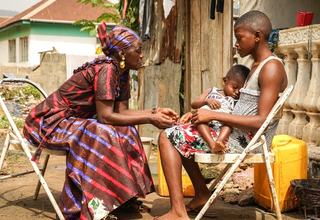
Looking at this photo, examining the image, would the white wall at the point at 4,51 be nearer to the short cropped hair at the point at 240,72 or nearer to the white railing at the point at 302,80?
the white railing at the point at 302,80

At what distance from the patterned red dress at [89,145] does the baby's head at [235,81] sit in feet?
2.92

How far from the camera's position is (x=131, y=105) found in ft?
38.9

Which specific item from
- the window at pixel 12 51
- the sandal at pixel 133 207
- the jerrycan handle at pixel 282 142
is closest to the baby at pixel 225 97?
the jerrycan handle at pixel 282 142

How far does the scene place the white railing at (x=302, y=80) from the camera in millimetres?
4434

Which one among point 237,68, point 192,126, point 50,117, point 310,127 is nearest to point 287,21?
point 310,127

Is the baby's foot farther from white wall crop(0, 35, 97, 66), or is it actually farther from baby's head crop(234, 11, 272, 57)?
white wall crop(0, 35, 97, 66)

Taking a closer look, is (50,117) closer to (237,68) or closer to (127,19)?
(237,68)

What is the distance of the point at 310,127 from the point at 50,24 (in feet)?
60.4

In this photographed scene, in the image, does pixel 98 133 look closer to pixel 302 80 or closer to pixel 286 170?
pixel 286 170

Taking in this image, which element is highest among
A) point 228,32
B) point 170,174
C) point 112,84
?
point 228,32

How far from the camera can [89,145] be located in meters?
3.23

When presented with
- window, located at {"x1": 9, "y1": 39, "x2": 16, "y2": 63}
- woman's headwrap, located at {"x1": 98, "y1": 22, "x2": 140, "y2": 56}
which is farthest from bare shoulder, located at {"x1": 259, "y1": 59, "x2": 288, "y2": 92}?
window, located at {"x1": 9, "y1": 39, "x2": 16, "y2": 63}

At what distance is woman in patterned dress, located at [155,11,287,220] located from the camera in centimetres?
285

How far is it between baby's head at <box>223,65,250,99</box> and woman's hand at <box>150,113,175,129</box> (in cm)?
52
